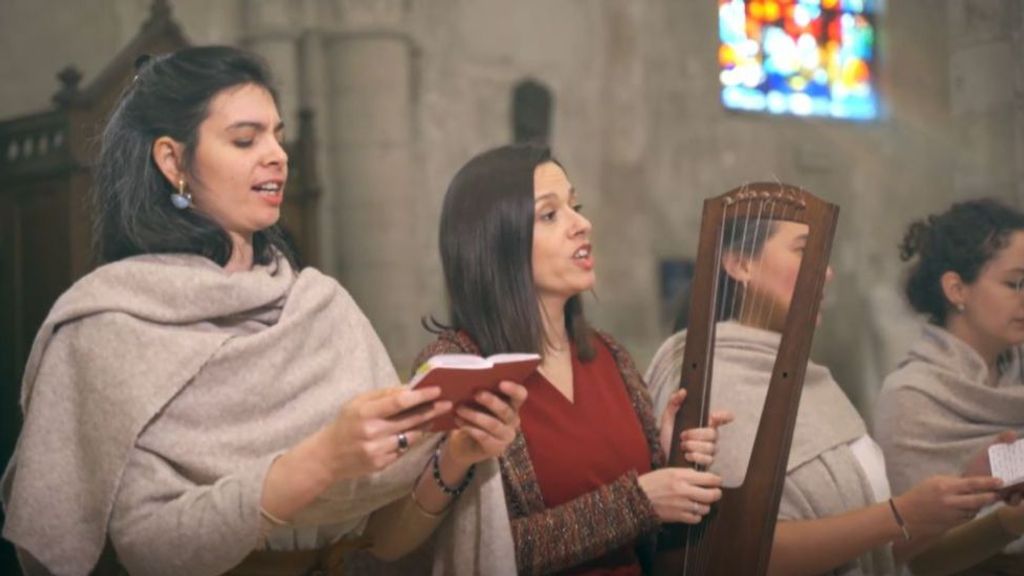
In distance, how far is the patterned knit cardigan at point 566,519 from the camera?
2859 millimetres

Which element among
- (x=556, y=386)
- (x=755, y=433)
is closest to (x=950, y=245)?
(x=755, y=433)

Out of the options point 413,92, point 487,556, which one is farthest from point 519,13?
point 487,556

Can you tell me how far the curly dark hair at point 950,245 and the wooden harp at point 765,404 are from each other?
102 centimetres

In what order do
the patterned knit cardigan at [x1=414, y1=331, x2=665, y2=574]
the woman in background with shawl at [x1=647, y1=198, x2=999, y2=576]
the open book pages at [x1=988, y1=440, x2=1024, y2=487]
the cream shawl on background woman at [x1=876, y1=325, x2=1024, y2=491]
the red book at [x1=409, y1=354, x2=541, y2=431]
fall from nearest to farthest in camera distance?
the red book at [x1=409, y1=354, x2=541, y2=431] < the patterned knit cardigan at [x1=414, y1=331, x2=665, y2=574] < the woman in background with shawl at [x1=647, y1=198, x2=999, y2=576] < the open book pages at [x1=988, y1=440, x2=1024, y2=487] < the cream shawl on background woman at [x1=876, y1=325, x2=1024, y2=491]

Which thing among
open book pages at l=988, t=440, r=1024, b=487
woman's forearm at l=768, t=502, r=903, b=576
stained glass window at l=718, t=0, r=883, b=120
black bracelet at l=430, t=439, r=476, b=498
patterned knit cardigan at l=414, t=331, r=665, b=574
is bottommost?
woman's forearm at l=768, t=502, r=903, b=576

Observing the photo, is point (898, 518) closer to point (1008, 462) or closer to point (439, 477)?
point (1008, 462)

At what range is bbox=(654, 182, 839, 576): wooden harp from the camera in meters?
3.12

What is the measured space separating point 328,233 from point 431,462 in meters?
0.99

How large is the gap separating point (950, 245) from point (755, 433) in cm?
112

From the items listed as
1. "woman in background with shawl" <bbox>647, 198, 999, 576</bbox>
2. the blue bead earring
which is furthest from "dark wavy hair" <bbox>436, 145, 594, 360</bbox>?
the blue bead earring

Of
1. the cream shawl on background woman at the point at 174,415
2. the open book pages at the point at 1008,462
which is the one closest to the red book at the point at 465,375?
the cream shawl on background woman at the point at 174,415

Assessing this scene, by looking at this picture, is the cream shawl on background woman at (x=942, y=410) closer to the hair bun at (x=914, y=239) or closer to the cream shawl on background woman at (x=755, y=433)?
the hair bun at (x=914, y=239)

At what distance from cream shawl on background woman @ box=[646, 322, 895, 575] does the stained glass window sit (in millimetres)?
986

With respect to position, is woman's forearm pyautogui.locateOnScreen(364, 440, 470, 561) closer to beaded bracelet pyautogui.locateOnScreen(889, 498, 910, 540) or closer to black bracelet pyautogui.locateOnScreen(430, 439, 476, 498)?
black bracelet pyautogui.locateOnScreen(430, 439, 476, 498)
